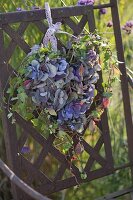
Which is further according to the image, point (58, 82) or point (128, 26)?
point (128, 26)

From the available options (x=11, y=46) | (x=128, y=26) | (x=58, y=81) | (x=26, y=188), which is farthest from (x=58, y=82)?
(x=128, y=26)

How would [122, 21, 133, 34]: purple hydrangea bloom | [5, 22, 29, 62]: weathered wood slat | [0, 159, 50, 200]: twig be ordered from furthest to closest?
[122, 21, 133, 34]: purple hydrangea bloom → [5, 22, 29, 62]: weathered wood slat → [0, 159, 50, 200]: twig

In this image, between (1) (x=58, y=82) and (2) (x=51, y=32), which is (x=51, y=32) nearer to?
(2) (x=51, y=32)

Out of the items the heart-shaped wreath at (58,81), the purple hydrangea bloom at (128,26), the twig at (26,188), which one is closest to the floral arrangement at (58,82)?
the heart-shaped wreath at (58,81)

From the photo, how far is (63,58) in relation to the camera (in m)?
1.82

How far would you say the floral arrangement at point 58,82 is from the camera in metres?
1.78

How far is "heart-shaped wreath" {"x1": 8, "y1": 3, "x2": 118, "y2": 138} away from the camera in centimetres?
177

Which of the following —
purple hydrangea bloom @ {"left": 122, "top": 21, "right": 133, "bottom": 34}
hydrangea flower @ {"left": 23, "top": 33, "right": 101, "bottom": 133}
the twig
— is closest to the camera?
the twig

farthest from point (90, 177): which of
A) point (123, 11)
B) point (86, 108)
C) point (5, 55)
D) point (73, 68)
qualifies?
point (123, 11)

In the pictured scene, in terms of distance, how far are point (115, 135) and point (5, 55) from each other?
3.95 ft

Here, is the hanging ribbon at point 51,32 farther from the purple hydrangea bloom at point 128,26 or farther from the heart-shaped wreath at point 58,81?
the purple hydrangea bloom at point 128,26

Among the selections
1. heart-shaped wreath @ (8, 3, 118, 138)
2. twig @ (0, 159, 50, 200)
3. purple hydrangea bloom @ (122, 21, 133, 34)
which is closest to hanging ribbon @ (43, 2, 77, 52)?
heart-shaped wreath @ (8, 3, 118, 138)

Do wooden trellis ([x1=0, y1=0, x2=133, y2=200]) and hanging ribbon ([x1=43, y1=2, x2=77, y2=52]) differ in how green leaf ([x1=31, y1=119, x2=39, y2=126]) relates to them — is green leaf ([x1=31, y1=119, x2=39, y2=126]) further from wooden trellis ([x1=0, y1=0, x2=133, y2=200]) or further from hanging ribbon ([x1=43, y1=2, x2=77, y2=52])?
hanging ribbon ([x1=43, y1=2, x2=77, y2=52])

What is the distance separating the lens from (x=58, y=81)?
1786 millimetres
